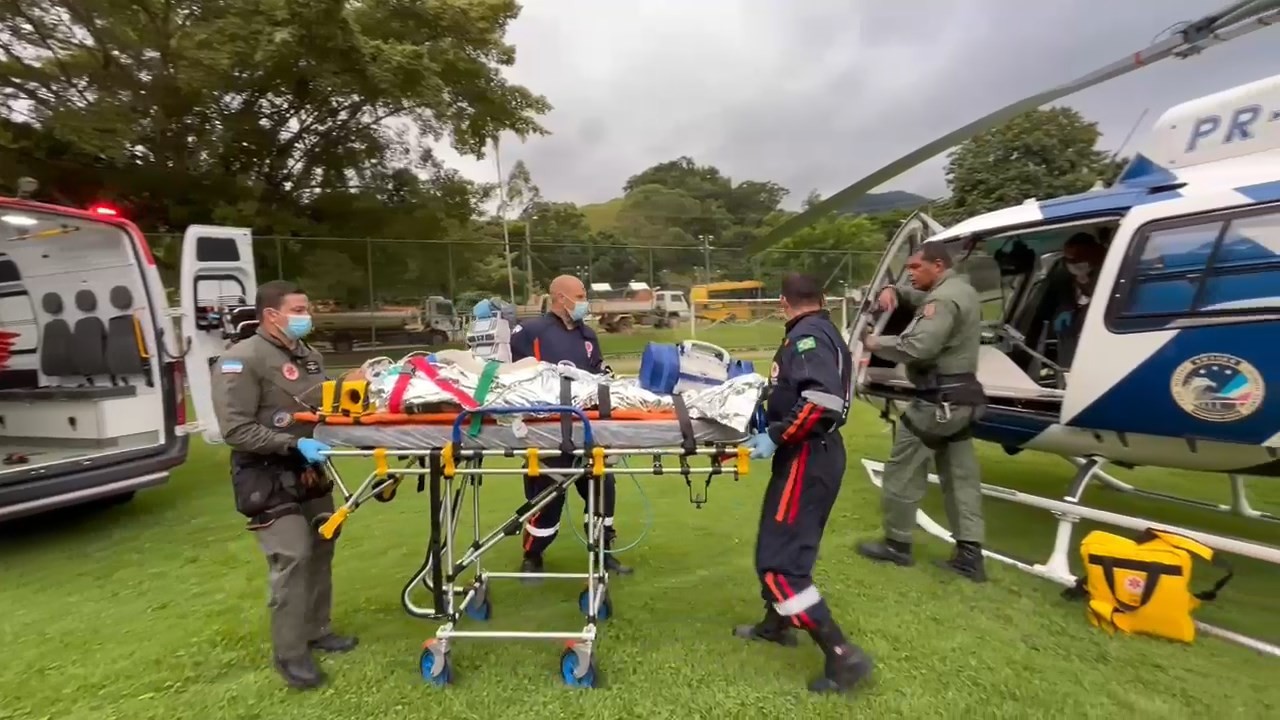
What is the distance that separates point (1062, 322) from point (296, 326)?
5.47 meters

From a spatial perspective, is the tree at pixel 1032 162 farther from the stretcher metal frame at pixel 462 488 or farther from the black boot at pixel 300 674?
the black boot at pixel 300 674

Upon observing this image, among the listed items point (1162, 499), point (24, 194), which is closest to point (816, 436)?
point (1162, 499)

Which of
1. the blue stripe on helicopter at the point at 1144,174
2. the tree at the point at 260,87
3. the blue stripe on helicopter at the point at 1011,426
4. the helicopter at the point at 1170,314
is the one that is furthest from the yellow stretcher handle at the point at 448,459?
the tree at the point at 260,87

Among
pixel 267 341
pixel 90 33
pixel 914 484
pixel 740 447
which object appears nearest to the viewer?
pixel 740 447

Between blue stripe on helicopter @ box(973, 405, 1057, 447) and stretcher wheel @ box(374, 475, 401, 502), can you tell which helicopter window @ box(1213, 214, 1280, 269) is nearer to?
blue stripe on helicopter @ box(973, 405, 1057, 447)

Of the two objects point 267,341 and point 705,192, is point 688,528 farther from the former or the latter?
point 705,192

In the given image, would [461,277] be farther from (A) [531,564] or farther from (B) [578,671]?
(B) [578,671]

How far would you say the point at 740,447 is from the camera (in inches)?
118

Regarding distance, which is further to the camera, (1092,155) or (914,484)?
(1092,155)

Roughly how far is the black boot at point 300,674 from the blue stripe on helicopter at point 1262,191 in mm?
5011

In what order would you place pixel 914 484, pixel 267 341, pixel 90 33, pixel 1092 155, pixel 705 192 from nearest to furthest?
pixel 267 341, pixel 914 484, pixel 90 33, pixel 1092 155, pixel 705 192

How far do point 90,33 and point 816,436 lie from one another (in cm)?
1586

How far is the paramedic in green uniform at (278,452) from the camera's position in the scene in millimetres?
3055

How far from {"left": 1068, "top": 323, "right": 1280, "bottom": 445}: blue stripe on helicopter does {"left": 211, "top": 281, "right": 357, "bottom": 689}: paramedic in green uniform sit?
4147mm
